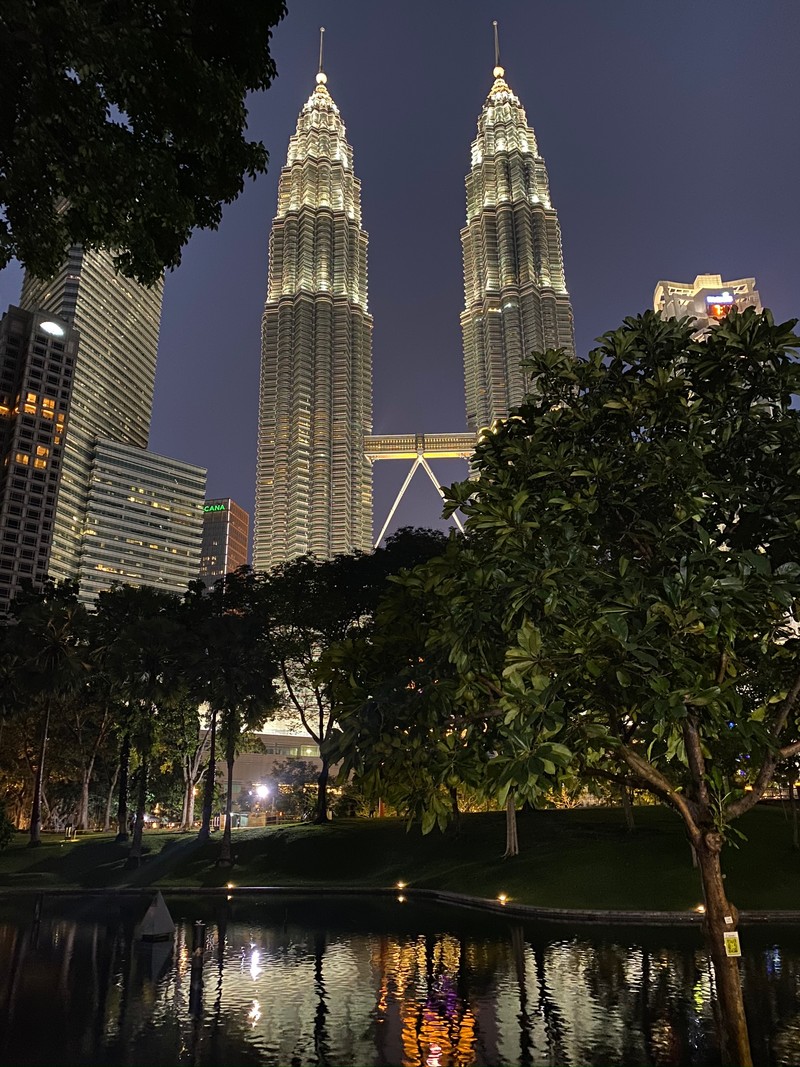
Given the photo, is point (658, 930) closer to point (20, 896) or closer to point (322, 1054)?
point (322, 1054)

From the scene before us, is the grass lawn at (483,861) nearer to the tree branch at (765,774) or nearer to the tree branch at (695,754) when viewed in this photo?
the tree branch at (765,774)

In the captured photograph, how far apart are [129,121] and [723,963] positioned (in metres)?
17.6

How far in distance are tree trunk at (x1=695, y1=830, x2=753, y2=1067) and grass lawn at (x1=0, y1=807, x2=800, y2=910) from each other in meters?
20.3

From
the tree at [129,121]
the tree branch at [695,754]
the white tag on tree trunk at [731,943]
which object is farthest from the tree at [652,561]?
the tree at [129,121]

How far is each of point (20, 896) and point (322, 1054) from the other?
38468mm

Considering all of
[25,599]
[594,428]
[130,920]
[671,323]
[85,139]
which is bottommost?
[130,920]

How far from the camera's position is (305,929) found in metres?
30.7

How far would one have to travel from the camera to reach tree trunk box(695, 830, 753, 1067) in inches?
499

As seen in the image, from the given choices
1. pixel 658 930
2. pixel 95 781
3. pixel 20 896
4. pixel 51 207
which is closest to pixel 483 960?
pixel 658 930

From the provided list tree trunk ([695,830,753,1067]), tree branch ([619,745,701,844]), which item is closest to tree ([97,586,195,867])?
tree branch ([619,745,701,844])

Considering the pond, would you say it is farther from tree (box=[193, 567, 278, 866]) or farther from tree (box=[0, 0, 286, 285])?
tree (box=[193, 567, 278, 866])

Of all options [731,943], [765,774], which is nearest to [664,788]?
[765,774]

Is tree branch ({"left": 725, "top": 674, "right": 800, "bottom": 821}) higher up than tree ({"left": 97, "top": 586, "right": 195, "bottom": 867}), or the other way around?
tree ({"left": 97, "top": 586, "right": 195, "bottom": 867})

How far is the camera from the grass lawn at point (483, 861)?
34469 millimetres
